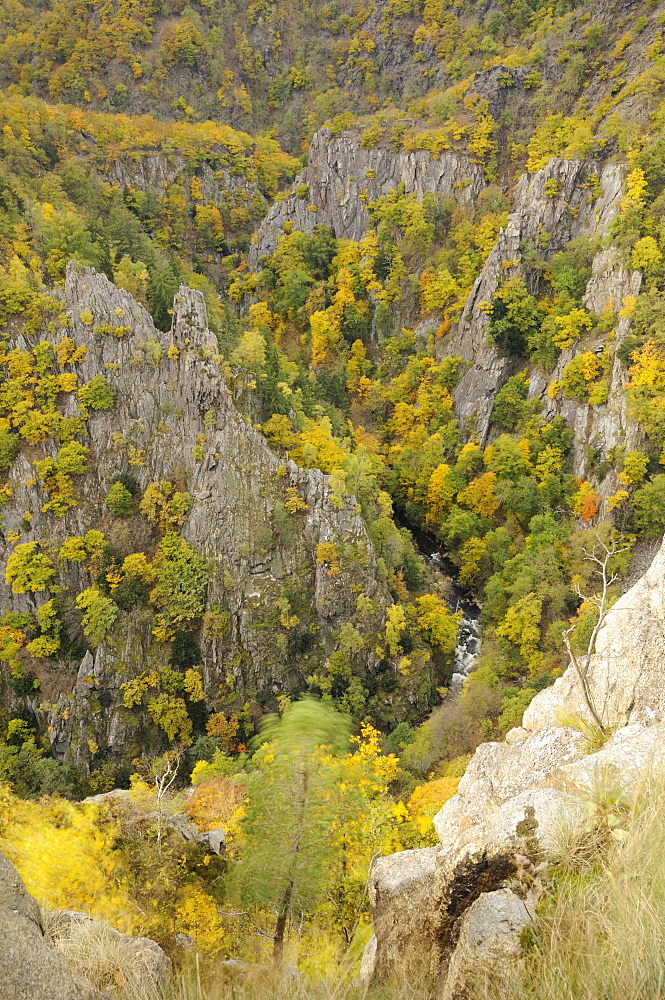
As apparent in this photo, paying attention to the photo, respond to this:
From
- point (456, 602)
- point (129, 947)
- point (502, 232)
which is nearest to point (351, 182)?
point (502, 232)

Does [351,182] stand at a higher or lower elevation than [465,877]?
higher

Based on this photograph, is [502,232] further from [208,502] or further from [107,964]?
[107,964]

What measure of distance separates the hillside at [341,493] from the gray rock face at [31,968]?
2.98 ft

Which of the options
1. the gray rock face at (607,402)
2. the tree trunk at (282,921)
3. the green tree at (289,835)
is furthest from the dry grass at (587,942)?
the gray rock face at (607,402)

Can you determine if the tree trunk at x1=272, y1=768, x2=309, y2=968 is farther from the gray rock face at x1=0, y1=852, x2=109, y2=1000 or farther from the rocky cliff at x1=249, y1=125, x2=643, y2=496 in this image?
the rocky cliff at x1=249, y1=125, x2=643, y2=496

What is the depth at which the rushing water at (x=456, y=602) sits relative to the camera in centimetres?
3600

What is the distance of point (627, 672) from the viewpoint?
9805mm

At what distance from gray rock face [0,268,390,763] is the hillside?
19 centimetres

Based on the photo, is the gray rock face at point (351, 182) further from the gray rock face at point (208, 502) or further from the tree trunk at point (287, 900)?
the tree trunk at point (287, 900)

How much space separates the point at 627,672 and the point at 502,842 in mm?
6204

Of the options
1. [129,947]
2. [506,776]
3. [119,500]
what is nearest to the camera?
[129,947]

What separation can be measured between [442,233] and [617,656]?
5224cm

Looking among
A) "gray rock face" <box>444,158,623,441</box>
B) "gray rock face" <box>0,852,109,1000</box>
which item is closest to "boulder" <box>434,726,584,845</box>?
"gray rock face" <box>0,852,109,1000</box>

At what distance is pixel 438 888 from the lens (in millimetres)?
5398
